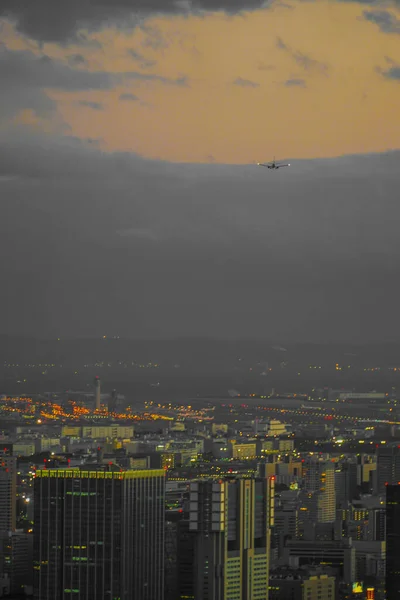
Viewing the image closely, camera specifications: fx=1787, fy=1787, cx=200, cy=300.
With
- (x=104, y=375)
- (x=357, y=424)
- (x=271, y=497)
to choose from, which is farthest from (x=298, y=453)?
(x=271, y=497)

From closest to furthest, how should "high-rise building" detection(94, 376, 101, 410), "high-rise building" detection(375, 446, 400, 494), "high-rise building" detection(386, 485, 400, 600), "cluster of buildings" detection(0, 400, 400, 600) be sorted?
"cluster of buildings" detection(0, 400, 400, 600)
"high-rise building" detection(386, 485, 400, 600)
"high-rise building" detection(375, 446, 400, 494)
"high-rise building" detection(94, 376, 101, 410)

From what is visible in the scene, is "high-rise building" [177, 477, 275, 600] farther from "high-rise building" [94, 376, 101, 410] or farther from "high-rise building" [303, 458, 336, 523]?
"high-rise building" [94, 376, 101, 410]

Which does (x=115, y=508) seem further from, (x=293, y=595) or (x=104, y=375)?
(x=104, y=375)

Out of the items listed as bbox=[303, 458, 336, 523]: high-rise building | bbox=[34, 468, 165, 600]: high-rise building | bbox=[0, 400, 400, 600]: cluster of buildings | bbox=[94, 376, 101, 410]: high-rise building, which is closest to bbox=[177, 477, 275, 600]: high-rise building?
bbox=[0, 400, 400, 600]: cluster of buildings

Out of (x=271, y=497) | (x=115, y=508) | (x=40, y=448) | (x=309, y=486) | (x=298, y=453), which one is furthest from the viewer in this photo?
(x=298, y=453)

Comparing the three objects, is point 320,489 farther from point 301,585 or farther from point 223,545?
Result: point 223,545
